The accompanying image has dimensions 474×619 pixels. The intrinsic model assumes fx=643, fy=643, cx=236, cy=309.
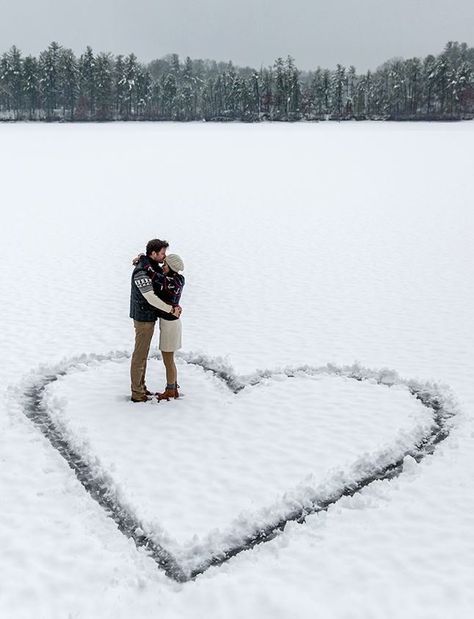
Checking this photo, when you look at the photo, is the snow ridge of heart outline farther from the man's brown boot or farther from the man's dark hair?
the man's dark hair

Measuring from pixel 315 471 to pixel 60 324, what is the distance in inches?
346

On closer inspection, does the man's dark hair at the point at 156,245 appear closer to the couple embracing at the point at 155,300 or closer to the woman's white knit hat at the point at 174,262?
the couple embracing at the point at 155,300

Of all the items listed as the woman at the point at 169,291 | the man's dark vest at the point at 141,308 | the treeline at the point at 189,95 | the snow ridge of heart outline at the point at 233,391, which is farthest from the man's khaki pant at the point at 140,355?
the treeline at the point at 189,95

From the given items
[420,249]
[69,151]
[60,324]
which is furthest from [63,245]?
[69,151]

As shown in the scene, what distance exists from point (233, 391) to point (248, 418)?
1059 millimetres

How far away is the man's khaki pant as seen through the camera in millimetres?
10391

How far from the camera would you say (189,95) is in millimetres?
141875

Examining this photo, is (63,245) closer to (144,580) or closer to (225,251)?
(225,251)

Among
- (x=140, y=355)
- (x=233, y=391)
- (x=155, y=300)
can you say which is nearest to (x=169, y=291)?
(x=155, y=300)

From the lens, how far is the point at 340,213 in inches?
1270

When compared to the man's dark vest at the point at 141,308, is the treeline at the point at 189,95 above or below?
above

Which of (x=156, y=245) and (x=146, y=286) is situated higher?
(x=156, y=245)

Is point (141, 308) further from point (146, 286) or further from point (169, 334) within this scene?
point (169, 334)

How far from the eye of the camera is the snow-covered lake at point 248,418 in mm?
6832
